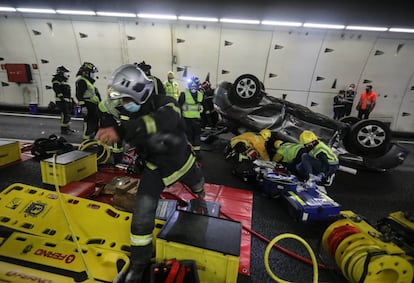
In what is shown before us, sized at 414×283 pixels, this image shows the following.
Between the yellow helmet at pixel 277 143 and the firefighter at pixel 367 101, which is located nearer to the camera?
the yellow helmet at pixel 277 143

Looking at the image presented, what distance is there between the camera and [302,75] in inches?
420

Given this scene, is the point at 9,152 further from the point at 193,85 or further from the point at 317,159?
the point at 317,159

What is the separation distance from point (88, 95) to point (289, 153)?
15.7ft

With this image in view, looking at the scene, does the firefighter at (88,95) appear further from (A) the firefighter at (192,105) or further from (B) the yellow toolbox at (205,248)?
(B) the yellow toolbox at (205,248)

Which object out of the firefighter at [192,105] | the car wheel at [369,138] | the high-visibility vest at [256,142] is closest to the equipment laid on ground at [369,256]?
the high-visibility vest at [256,142]

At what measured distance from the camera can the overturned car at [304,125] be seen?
519 centimetres

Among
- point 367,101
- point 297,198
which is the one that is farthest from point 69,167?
point 367,101

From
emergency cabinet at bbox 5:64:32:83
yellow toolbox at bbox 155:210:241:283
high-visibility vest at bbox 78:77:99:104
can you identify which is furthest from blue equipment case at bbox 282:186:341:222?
emergency cabinet at bbox 5:64:32:83

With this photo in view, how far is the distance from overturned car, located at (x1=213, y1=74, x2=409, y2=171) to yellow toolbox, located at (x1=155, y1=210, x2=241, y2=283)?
389 cm

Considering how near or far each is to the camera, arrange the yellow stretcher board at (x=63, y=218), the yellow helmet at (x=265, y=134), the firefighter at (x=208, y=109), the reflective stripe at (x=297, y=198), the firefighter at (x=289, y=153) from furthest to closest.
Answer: the firefighter at (x=208, y=109), the yellow helmet at (x=265, y=134), the firefighter at (x=289, y=153), the reflective stripe at (x=297, y=198), the yellow stretcher board at (x=63, y=218)

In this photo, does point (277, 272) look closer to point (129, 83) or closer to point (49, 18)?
point (129, 83)

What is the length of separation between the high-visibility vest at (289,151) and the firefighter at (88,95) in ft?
14.5

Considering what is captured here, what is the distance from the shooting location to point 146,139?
1822 millimetres

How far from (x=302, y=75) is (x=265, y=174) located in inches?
326
